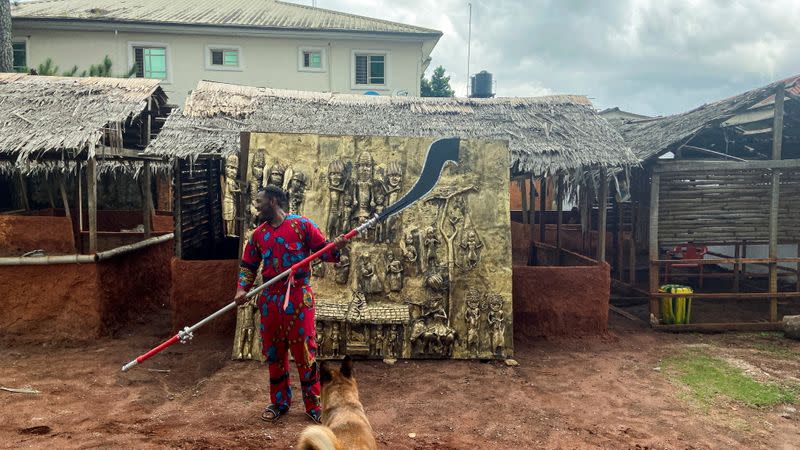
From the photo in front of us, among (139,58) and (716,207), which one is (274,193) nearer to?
(716,207)

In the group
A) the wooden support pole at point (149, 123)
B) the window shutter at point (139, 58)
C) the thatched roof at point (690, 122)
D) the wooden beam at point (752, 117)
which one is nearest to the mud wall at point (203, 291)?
the wooden support pole at point (149, 123)

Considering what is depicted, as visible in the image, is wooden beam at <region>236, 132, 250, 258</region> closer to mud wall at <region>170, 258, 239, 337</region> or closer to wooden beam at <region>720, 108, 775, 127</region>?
mud wall at <region>170, 258, 239, 337</region>

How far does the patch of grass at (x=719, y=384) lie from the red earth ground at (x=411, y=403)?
0.51 feet

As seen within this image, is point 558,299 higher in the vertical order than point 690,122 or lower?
lower

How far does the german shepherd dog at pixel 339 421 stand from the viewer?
244 cm

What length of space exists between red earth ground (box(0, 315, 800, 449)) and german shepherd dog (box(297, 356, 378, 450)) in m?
1.17

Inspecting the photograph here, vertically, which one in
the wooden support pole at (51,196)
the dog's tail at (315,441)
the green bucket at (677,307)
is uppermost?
the wooden support pole at (51,196)

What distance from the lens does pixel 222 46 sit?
19.0 m

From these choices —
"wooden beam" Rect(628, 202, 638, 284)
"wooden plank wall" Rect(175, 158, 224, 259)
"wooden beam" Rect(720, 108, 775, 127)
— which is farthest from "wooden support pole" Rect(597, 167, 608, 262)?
"wooden plank wall" Rect(175, 158, 224, 259)

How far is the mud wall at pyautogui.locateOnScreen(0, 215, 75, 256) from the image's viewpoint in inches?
332

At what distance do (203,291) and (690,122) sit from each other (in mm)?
7860

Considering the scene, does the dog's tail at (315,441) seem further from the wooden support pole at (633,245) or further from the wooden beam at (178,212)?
the wooden support pole at (633,245)

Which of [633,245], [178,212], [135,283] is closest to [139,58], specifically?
[135,283]

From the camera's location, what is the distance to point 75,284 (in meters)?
6.83
